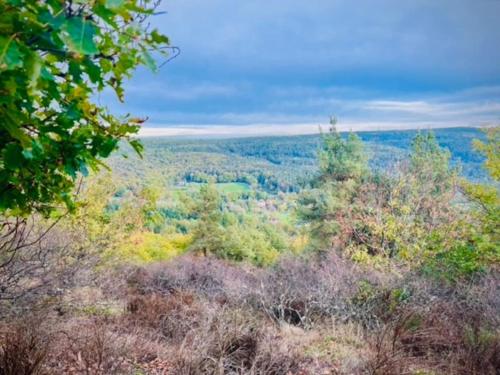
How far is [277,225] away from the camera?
4003 centimetres

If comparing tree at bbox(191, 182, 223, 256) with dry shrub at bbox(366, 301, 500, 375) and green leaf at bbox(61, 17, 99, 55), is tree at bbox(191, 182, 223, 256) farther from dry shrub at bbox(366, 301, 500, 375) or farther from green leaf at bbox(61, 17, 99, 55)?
green leaf at bbox(61, 17, 99, 55)

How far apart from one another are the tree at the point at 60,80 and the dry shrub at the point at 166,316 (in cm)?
322

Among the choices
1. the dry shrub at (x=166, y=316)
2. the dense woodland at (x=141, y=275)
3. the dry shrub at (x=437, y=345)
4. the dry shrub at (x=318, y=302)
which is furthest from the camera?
the dry shrub at (x=318, y=302)

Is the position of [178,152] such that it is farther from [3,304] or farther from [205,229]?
[3,304]

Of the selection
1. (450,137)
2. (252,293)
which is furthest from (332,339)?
(450,137)

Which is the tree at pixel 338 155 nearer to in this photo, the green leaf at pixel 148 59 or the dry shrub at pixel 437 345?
the dry shrub at pixel 437 345

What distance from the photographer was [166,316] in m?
6.16

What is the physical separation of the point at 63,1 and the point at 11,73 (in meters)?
0.34

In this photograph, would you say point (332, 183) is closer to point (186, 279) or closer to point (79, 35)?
point (186, 279)

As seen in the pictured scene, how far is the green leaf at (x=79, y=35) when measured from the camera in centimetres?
88

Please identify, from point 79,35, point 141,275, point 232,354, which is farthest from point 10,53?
point 141,275

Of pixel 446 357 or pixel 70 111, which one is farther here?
pixel 446 357

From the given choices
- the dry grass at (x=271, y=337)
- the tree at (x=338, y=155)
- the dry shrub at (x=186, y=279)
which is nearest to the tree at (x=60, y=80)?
the dry grass at (x=271, y=337)

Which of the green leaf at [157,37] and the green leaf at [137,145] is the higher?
the green leaf at [157,37]
